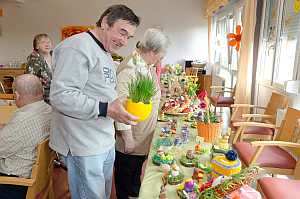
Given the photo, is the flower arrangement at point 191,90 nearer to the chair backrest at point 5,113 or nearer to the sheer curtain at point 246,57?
the sheer curtain at point 246,57

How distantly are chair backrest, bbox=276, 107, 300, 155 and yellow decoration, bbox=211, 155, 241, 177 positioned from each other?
1347mm

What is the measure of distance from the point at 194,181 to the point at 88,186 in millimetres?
490

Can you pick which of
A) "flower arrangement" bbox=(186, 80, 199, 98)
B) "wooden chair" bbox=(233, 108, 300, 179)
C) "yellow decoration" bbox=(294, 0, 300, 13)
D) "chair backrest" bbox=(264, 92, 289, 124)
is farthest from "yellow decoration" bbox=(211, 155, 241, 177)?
"yellow decoration" bbox=(294, 0, 300, 13)

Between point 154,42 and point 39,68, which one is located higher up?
point 154,42

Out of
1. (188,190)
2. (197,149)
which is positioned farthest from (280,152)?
(188,190)

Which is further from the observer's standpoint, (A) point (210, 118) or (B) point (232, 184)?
(A) point (210, 118)

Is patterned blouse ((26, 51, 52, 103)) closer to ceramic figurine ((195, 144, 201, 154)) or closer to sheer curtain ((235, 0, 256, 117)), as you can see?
ceramic figurine ((195, 144, 201, 154))

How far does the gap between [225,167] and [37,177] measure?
3.10 feet

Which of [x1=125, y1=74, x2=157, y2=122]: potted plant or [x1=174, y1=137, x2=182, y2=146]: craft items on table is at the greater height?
[x1=125, y1=74, x2=157, y2=122]: potted plant

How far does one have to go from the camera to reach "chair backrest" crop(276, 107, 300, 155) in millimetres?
2200

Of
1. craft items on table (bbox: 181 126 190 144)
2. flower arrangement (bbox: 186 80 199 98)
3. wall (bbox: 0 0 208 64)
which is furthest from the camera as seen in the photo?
wall (bbox: 0 0 208 64)

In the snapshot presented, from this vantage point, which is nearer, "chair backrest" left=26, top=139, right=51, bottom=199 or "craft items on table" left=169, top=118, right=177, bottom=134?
"chair backrest" left=26, top=139, right=51, bottom=199

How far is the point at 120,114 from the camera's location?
1027 millimetres

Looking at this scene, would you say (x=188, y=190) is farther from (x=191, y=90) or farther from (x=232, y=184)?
(x=191, y=90)
